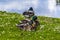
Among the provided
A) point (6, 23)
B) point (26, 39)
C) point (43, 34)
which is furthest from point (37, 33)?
point (6, 23)

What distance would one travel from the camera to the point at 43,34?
31.7 metres

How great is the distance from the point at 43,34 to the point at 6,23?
7.05 meters

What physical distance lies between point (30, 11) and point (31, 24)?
267cm

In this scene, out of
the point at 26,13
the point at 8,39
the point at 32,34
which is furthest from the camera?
the point at 26,13

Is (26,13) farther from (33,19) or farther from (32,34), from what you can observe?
(32,34)

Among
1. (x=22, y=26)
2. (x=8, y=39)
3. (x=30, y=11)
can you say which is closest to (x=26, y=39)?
(x=8, y=39)

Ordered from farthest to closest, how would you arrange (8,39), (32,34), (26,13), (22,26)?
(26,13)
(22,26)
(32,34)
(8,39)

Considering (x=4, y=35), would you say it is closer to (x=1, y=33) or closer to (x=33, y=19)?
(x=1, y=33)

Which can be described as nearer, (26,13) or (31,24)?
(31,24)

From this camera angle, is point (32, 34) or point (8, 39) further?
point (32, 34)

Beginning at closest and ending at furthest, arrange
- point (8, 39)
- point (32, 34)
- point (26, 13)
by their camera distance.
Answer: point (8, 39) → point (32, 34) → point (26, 13)

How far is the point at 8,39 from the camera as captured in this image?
95.9 feet

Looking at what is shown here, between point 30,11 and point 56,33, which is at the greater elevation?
point 30,11

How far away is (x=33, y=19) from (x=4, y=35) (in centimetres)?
431
